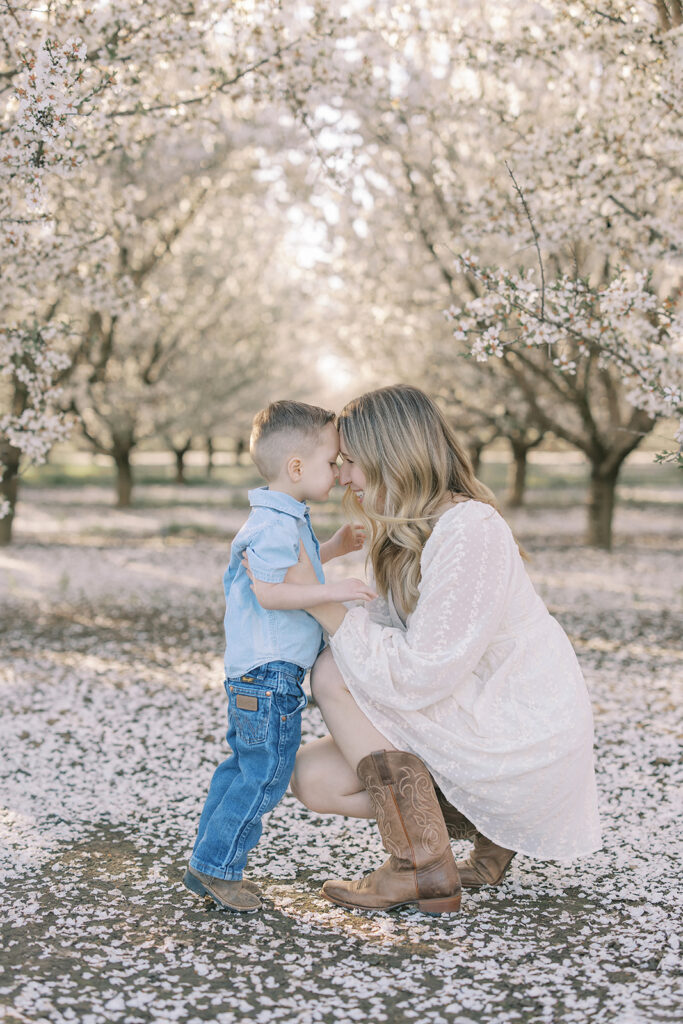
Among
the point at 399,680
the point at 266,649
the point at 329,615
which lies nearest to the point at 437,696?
the point at 399,680

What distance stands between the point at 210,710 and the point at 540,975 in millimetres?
3523

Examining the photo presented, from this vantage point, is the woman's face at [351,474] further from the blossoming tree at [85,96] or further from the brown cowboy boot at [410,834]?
the blossoming tree at [85,96]

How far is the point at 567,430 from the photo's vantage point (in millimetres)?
12961

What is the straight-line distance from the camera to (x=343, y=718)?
10.6 ft

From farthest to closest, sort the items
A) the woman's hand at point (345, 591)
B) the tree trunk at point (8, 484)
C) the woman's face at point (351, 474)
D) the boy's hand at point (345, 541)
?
the tree trunk at point (8, 484)
the boy's hand at point (345, 541)
the woman's face at point (351, 474)
the woman's hand at point (345, 591)

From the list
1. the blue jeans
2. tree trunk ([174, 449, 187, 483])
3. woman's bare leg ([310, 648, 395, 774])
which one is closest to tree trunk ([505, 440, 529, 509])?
tree trunk ([174, 449, 187, 483])

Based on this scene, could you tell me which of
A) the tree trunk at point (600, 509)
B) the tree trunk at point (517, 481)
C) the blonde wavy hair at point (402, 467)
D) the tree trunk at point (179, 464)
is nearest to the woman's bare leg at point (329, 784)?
the blonde wavy hair at point (402, 467)

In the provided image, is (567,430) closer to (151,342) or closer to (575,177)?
(575,177)

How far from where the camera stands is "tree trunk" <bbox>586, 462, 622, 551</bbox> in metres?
13.4

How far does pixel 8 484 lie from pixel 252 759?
8361 millimetres

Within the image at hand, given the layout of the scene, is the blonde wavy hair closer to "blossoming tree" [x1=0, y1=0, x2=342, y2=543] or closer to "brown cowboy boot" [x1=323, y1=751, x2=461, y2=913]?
"brown cowboy boot" [x1=323, y1=751, x2=461, y2=913]

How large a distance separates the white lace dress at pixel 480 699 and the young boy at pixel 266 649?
0.20m

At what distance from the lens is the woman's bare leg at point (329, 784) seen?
129 inches

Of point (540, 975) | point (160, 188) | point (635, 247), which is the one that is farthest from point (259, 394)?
point (540, 975)
